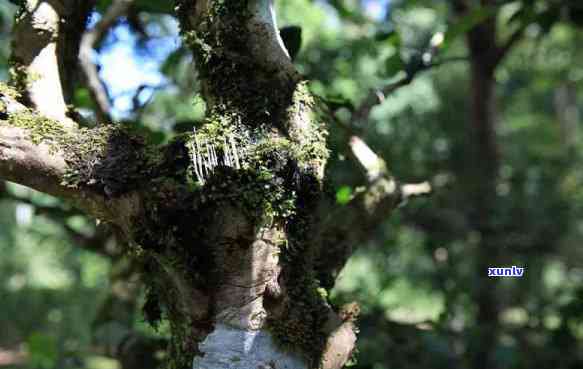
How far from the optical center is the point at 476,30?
14.3 feet

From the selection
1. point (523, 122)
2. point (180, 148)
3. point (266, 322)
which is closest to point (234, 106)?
point (180, 148)

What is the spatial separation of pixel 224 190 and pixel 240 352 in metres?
0.33

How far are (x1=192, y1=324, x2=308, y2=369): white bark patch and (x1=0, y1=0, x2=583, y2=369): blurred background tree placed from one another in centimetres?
48

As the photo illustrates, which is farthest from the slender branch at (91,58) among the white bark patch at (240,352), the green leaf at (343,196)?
the white bark patch at (240,352)

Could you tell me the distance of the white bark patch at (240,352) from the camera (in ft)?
4.30

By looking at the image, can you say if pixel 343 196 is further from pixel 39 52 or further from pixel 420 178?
pixel 420 178

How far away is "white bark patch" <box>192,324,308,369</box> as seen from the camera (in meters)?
1.31

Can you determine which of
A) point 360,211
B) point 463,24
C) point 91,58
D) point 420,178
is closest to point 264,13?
point 360,211

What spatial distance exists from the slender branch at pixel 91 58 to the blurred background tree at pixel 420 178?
32 mm

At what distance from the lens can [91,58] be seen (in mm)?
2859

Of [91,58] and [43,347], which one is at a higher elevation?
[91,58]

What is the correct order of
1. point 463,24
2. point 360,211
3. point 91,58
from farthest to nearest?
1. point 91,58
2. point 463,24
3. point 360,211

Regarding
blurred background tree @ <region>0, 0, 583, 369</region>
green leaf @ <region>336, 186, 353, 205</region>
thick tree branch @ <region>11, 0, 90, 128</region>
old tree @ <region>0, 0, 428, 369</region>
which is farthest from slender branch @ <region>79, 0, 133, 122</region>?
old tree @ <region>0, 0, 428, 369</region>

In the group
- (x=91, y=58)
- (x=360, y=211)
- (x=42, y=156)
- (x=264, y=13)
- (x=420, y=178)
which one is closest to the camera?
(x=42, y=156)
